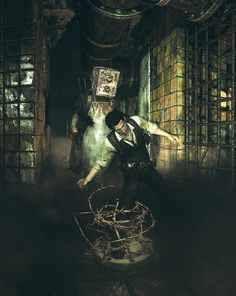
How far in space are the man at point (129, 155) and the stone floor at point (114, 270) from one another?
0.60 meters

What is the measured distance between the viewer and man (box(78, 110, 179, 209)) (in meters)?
4.03

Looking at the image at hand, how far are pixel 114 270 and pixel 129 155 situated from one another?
1645 millimetres

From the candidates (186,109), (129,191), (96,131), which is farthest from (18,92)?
(186,109)

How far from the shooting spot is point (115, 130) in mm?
4172

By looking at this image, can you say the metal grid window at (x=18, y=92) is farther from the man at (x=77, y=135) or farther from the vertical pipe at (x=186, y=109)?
the vertical pipe at (x=186, y=109)

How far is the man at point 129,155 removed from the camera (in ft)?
13.2

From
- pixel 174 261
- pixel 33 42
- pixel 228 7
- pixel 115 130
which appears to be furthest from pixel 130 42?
pixel 174 261

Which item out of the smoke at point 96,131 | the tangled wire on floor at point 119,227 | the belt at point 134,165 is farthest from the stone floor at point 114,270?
the smoke at point 96,131

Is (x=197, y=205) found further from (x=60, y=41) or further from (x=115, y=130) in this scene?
(x=60, y=41)

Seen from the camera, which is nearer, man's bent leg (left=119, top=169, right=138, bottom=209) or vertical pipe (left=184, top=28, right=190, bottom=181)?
man's bent leg (left=119, top=169, right=138, bottom=209)

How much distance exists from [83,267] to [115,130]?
1948mm

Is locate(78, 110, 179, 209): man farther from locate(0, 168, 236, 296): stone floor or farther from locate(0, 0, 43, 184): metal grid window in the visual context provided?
locate(0, 0, 43, 184): metal grid window

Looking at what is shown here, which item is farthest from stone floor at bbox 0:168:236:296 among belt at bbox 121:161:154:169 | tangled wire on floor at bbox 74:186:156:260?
belt at bbox 121:161:154:169

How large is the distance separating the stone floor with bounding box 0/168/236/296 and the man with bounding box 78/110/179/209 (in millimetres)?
596
